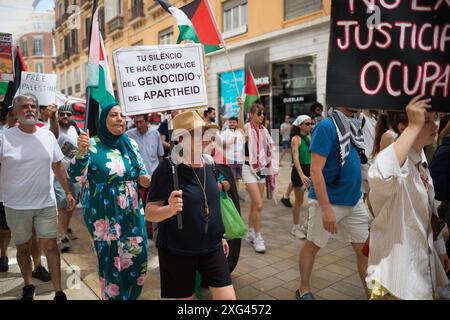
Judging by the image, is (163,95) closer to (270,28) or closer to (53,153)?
(53,153)

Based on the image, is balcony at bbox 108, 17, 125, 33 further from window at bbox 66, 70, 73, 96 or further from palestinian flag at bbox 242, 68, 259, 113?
palestinian flag at bbox 242, 68, 259, 113

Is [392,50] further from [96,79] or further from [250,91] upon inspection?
[250,91]

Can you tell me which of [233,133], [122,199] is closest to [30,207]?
[122,199]

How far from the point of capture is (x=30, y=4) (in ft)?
12.3

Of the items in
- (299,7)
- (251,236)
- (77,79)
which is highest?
(299,7)

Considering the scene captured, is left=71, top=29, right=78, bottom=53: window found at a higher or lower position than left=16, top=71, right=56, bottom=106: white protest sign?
higher

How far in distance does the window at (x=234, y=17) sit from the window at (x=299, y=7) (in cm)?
255

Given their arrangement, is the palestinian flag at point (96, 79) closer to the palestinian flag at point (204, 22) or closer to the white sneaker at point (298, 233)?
the palestinian flag at point (204, 22)

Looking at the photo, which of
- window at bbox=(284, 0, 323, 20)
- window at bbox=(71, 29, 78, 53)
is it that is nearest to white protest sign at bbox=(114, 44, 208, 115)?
window at bbox=(284, 0, 323, 20)

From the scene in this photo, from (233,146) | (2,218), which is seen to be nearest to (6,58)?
(2,218)

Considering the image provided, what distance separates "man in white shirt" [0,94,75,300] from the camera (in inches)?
129

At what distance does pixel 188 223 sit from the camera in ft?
7.77

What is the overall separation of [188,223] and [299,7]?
13.3m

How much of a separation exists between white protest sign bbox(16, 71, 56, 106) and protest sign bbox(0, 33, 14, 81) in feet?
1.11
